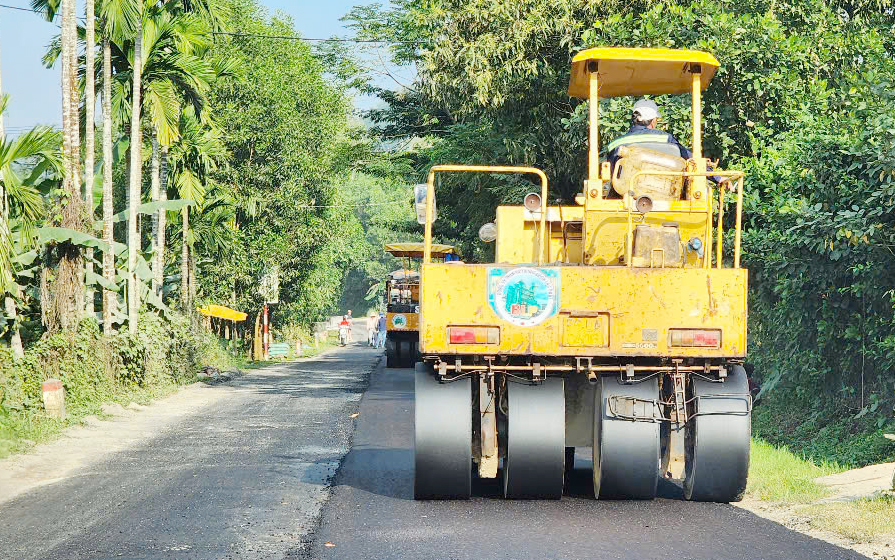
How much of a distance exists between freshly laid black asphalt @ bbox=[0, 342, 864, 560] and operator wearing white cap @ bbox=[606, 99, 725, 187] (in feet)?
9.79

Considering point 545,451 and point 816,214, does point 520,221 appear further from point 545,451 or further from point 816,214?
point 816,214

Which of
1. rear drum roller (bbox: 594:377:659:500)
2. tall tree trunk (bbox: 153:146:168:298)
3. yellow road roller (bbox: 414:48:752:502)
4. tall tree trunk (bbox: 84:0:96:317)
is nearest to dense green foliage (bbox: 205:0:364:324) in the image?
tall tree trunk (bbox: 153:146:168:298)

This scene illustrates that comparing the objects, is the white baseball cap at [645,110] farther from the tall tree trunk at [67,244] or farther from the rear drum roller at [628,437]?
the tall tree trunk at [67,244]

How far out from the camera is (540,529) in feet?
27.5

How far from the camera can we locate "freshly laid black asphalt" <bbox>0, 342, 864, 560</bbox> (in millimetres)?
7664

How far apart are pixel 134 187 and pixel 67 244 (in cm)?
437

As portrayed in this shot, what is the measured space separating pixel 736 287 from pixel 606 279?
3.28 feet

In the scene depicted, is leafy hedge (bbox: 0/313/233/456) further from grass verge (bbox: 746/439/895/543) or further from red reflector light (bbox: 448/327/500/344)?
grass verge (bbox: 746/439/895/543)

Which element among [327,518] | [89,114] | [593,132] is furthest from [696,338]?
[89,114]

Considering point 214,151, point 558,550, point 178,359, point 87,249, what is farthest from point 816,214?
point 214,151

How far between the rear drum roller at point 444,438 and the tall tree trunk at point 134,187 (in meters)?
15.5

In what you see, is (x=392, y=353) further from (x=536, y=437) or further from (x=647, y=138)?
(x=536, y=437)

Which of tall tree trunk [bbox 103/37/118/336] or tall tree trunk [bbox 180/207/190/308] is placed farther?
tall tree trunk [bbox 180/207/190/308]

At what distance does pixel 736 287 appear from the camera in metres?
9.18
